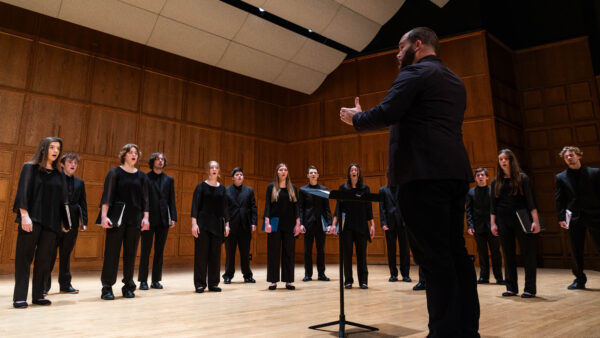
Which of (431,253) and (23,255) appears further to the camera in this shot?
(23,255)

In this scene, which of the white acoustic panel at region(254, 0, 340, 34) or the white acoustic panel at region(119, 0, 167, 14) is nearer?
the white acoustic panel at region(119, 0, 167, 14)

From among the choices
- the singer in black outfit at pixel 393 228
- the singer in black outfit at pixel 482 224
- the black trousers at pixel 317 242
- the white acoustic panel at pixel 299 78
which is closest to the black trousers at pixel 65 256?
the black trousers at pixel 317 242

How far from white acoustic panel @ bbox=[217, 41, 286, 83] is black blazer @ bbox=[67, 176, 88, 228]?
A: 454 cm

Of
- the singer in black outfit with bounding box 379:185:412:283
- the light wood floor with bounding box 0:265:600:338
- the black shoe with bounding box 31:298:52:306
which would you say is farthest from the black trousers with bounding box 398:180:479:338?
the singer in black outfit with bounding box 379:185:412:283

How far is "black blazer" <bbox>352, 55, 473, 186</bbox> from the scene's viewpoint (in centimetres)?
170

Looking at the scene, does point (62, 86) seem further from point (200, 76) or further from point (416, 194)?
point (416, 194)

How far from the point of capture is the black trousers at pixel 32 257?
3320mm

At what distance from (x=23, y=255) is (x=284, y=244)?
256 cm

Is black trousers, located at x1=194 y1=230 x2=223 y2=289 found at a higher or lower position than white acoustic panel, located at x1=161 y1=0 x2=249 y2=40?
lower

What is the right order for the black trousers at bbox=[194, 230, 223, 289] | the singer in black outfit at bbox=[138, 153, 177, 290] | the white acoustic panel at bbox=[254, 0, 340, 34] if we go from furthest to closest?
the white acoustic panel at bbox=[254, 0, 340, 34], the singer in black outfit at bbox=[138, 153, 177, 290], the black trousers at bbox=[194, 230, 223, 289]

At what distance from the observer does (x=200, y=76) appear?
9203mm

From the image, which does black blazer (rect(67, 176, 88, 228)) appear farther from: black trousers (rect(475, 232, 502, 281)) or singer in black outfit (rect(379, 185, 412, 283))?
black trousers (rect(475, 232, 502, 281))

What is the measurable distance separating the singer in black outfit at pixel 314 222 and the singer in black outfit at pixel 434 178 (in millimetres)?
3628

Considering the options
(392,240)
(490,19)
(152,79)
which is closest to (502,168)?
(392,240)
